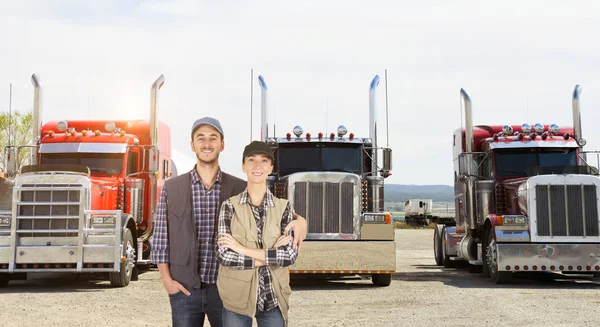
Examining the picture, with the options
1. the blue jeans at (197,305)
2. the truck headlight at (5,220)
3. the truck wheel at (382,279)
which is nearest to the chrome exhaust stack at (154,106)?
the truck headlight at (5,220)

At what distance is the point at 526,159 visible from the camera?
59.0ft

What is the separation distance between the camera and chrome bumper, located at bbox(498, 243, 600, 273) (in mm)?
15680

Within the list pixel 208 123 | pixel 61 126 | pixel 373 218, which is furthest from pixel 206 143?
pixel 61 126

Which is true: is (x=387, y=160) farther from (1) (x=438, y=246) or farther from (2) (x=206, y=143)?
(2) (x=206, y=143)

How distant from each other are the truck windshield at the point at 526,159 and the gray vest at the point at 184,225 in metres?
14.0

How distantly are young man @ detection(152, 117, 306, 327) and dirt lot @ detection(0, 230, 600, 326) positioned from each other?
5714 millimetres

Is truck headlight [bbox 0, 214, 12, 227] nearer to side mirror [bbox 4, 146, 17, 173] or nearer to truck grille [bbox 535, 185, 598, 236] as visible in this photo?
side mirror [bbox 4, 146, 17, 173]

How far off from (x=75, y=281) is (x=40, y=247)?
98.6 inches

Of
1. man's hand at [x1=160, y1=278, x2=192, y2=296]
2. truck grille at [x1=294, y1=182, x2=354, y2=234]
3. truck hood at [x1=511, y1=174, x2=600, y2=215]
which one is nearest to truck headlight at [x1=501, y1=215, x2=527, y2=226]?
truck hood at [x1=511, y1=174, x2=600, y2=215]

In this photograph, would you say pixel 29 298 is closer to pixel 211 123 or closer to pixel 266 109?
pixel 266 109

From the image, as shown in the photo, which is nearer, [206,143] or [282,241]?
[282,241]

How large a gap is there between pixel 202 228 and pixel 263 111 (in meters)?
12.7

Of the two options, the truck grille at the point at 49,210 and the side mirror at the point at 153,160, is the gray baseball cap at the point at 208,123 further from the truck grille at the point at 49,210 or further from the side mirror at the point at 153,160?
the side mirror at the point at 153,160

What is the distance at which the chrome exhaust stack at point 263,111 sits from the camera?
17.2m
